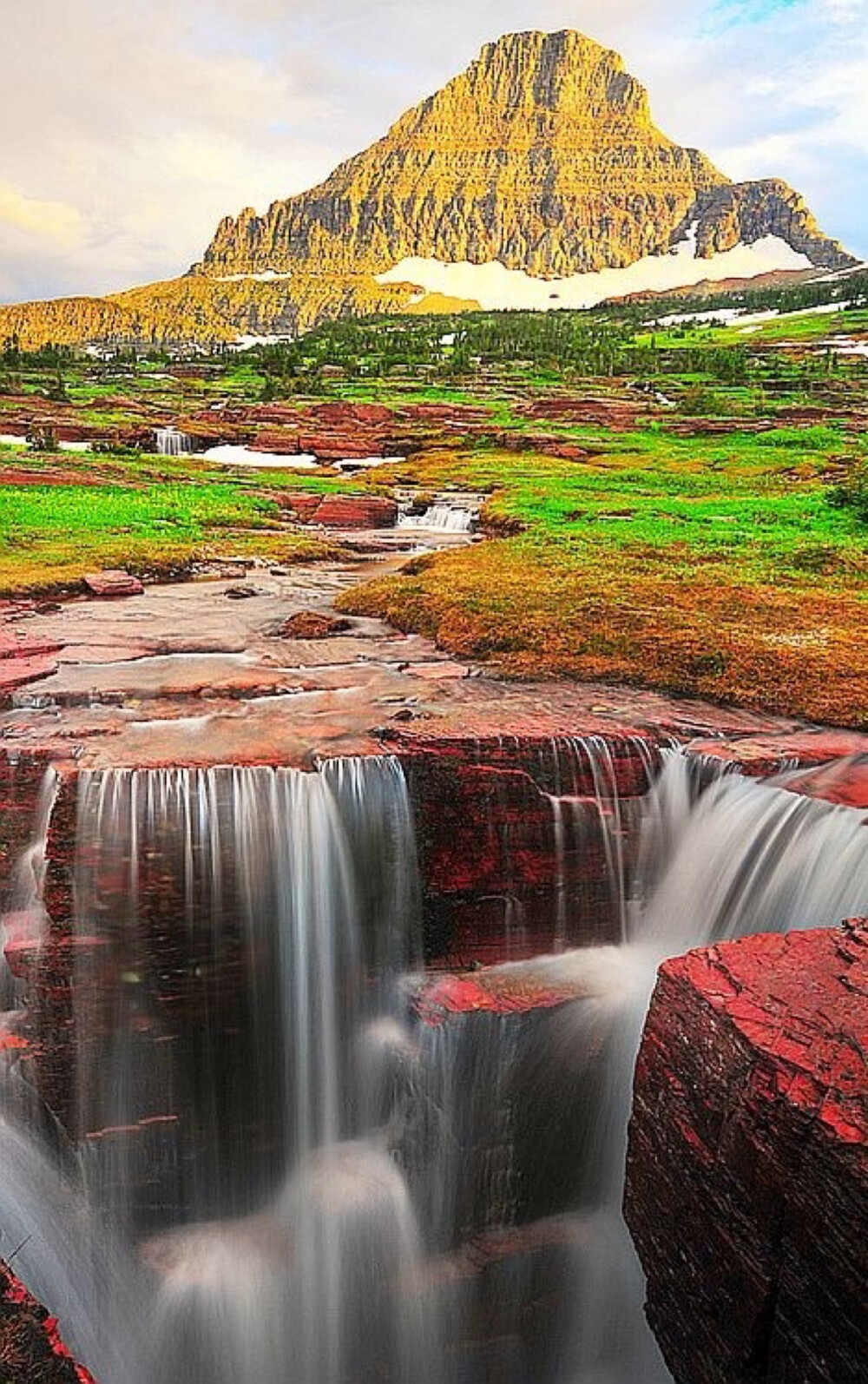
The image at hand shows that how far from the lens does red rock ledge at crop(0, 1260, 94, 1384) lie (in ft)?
16.8

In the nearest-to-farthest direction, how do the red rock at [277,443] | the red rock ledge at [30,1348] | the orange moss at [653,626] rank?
1. the red rock ledge at [30,1348]
2. the orange moss at [653,626]
3. the red rock at [277,443]

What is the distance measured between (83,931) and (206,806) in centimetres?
131

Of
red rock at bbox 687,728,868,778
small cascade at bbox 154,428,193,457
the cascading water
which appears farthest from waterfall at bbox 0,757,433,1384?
small cascade at bbox 154,428,193,457

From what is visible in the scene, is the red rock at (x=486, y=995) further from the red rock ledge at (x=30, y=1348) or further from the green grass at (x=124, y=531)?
the green grass at (x=124, y=531)

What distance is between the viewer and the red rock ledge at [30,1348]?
16.8 ft

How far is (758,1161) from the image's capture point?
4969 mm

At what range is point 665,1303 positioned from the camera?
19.3 feet

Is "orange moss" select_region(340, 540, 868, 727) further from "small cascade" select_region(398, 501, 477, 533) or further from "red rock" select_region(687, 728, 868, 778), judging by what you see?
"small cascade" select_region(398, 501, 477, 533)

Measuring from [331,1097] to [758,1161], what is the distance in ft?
14.2

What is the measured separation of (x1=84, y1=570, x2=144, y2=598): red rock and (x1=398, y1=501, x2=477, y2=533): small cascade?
10.6 metres

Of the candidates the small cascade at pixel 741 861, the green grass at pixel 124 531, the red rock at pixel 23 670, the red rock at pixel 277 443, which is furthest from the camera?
the red rock at pixel 277 443

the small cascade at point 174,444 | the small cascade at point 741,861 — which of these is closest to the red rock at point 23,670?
the small cascade at point 741,861

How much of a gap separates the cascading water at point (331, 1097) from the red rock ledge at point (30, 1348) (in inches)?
82.1

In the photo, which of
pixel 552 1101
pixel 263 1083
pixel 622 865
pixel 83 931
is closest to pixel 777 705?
pixel 622 865
